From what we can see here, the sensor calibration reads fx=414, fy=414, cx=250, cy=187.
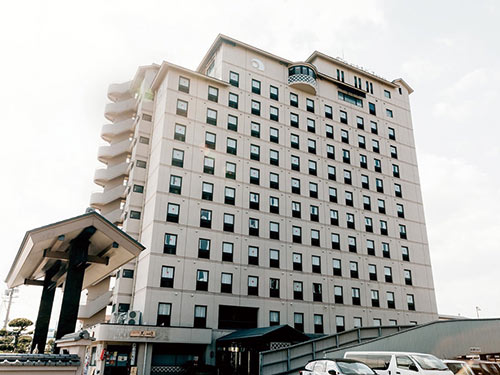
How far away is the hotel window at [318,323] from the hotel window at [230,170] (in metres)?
17.3

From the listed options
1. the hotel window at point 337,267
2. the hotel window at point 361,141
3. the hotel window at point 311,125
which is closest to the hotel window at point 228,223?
the hotel window at point 337,267

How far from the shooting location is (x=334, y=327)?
44594 mm

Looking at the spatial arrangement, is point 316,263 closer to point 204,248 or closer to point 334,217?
point 334,217

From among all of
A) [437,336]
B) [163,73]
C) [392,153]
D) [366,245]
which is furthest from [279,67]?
[437,336]

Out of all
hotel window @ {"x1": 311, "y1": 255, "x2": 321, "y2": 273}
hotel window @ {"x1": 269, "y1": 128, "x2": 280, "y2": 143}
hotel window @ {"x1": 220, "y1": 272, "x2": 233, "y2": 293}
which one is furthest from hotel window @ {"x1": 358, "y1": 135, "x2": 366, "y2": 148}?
hotel window @ {"x1": 220, "y1": 272, "x2": 233, "y2": 293}

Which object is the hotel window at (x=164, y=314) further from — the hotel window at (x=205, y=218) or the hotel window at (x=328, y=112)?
the hotel window at (x=328, y=112)

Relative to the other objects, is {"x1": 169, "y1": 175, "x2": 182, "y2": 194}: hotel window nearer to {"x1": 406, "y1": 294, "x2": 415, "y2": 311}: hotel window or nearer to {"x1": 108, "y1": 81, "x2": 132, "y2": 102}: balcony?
{"x1": 108, "y1": 81, "x2": 132, "y2": 102}: balcony

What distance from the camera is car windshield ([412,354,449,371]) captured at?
17.0m

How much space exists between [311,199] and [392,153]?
17350mm

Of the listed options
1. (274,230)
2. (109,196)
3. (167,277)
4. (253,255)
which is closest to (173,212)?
(167,277)

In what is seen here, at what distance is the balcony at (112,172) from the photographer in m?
51.5

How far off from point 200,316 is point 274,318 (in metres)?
7.89

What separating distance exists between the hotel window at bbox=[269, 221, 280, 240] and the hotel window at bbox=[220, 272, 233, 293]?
6.74 meters

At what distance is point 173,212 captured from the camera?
4047 centimetres
